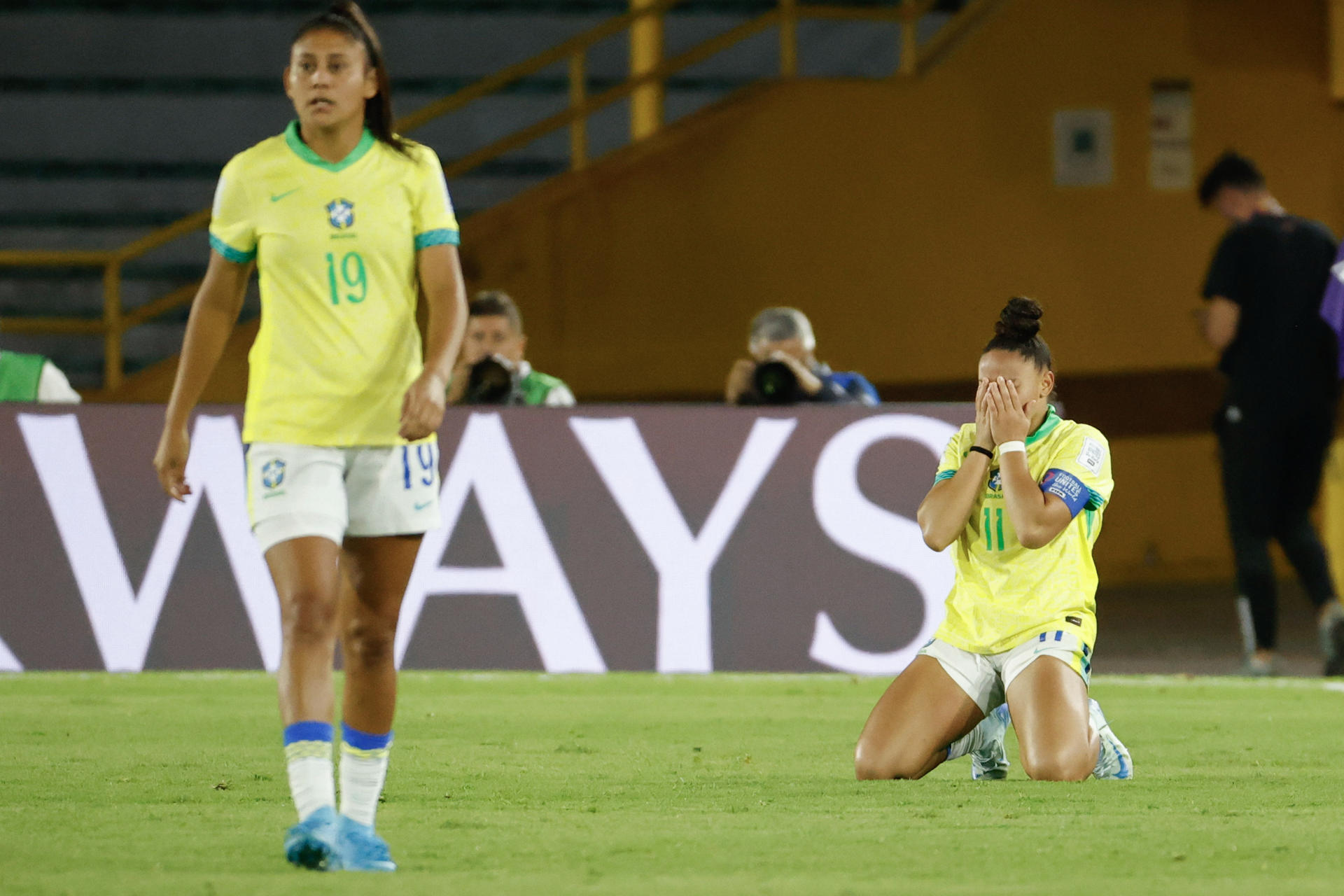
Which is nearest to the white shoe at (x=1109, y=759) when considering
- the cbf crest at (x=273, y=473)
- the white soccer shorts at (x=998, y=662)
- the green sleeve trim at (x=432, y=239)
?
→ the white soccer shorts at (x=998, y=662)

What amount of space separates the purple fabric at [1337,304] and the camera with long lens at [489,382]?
11.3 ft

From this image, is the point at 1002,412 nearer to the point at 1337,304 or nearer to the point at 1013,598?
the point at 1013,598

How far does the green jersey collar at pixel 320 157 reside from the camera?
167 inches

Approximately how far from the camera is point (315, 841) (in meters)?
3.97

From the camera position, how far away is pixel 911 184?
1326cm

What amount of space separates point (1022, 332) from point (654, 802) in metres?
1.59

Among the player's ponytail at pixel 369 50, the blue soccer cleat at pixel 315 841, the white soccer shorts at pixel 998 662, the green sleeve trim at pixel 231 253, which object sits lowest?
the white soccer shorts at pixel 998 662

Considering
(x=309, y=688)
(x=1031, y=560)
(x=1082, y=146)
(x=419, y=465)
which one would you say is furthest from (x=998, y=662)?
(x=1082, y=146)

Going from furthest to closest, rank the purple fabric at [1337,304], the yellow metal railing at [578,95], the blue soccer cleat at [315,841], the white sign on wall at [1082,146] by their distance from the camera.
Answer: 1. the white sign on wall at [1082,146]
2. the yellow metal railing at [578,95]
3. the purple fabric at [1337,304]
4. the blue soccer cleat at [315,841]

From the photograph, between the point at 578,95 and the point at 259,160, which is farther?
the point at 578,95

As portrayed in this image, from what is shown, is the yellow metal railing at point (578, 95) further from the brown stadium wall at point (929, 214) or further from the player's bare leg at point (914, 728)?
the player's bare leg at point (914, 728)

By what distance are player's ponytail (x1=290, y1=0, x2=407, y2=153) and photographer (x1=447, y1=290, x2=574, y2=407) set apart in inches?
175

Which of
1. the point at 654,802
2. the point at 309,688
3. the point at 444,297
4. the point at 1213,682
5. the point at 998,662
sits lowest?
the point at 1213,682

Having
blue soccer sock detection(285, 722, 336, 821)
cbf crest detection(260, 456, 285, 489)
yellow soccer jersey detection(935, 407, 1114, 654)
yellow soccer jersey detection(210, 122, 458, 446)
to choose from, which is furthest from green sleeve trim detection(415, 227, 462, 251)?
yellow soccer jersey detection(935, 407, 1114, 654)
